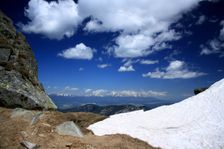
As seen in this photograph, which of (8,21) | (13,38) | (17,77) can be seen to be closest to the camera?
(17,77)

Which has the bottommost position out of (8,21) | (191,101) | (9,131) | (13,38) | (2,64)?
(9,131)

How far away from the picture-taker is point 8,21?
33281 mm

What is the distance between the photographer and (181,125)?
96.5ft

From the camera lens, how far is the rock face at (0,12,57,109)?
22891 millimetres

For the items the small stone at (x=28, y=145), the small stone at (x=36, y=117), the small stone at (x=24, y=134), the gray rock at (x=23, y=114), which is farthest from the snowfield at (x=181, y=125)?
the small stone at (x=28, y=145)

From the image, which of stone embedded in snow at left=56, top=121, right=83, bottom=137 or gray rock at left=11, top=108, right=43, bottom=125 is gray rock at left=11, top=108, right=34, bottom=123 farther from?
stone embedded in snow at left=56, top=121, right=83, bottom=137

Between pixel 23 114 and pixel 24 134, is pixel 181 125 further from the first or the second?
pixel 24 134

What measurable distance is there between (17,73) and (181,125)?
20.0 meters

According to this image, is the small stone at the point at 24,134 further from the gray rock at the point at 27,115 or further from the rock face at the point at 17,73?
the rock face at the point at 17,73

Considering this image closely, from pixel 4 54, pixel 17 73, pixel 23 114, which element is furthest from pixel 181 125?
pixel 4 54

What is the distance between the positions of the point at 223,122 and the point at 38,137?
2109 cm

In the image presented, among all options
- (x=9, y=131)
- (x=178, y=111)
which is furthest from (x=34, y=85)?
(x=178, y=111)

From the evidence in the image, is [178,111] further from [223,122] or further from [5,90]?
[5,90]

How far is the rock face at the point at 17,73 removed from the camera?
75.1 feet
